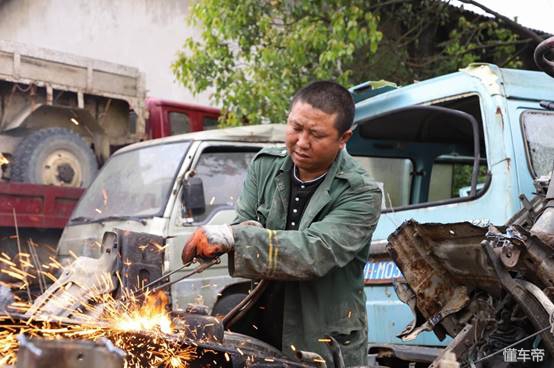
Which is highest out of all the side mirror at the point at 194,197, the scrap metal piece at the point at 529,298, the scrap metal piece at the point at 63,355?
the side mirror at the point at 194,197

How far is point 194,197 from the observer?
7270mm

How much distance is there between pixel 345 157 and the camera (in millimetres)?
3453

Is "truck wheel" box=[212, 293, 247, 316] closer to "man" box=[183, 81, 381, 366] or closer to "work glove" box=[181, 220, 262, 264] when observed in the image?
"man" box=[183, 81, 381, 366]

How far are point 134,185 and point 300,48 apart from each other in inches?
123

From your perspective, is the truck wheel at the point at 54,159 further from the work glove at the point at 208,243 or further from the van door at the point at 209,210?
the work glove at the point at 208,243

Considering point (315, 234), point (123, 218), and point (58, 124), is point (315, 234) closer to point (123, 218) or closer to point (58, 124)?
point (123, 218)

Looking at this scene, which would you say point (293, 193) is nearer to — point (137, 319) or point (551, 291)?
point (137, 319)

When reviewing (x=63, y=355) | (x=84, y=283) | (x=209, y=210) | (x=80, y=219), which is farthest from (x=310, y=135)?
(x=80, y=219)

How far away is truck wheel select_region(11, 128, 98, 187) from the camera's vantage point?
1095 cm

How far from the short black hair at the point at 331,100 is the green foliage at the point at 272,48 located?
251 inches

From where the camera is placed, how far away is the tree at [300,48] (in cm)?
1000

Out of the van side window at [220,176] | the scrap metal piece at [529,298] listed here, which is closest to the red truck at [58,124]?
the van side window at [220,176]

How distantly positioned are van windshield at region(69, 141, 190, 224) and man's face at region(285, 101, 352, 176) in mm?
4148

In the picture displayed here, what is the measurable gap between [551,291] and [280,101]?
Answer: 20.5ft
